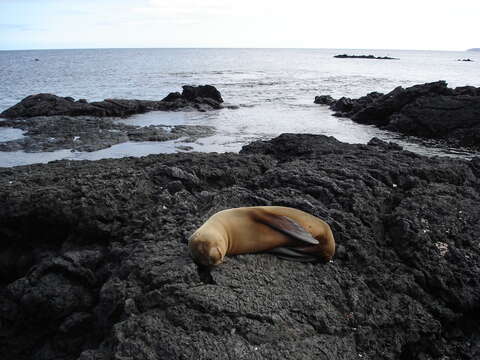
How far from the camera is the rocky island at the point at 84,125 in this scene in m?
12.4

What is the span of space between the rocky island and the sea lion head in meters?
8.94

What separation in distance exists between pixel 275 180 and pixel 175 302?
2.56 m

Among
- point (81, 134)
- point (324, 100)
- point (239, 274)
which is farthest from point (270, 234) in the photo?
point (324, 100)

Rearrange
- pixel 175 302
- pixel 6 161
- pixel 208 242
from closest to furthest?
pixel 175 302
pixel 208 242
pixel 6 161

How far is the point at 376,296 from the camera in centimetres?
379

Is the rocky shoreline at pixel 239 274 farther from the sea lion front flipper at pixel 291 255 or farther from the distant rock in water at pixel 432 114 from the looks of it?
the distant rock in water at pixel 432 114

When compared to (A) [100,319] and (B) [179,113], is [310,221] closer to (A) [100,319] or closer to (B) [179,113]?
(A) [100,319]

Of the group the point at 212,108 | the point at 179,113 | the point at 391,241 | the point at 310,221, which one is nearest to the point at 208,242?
the point at 310,221

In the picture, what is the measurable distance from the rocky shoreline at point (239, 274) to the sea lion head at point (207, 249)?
0.38 ft

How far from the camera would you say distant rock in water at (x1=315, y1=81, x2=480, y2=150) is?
47.2 ft

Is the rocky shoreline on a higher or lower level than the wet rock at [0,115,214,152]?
higher

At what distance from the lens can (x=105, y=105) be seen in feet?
64.6

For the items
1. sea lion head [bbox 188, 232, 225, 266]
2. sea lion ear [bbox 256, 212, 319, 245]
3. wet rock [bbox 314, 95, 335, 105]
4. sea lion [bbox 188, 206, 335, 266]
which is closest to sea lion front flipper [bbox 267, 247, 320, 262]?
sea lion [bbox 188, 206, 335, 266]

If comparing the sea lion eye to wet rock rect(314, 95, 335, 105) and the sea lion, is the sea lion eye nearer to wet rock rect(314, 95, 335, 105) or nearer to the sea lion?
the sea lion
